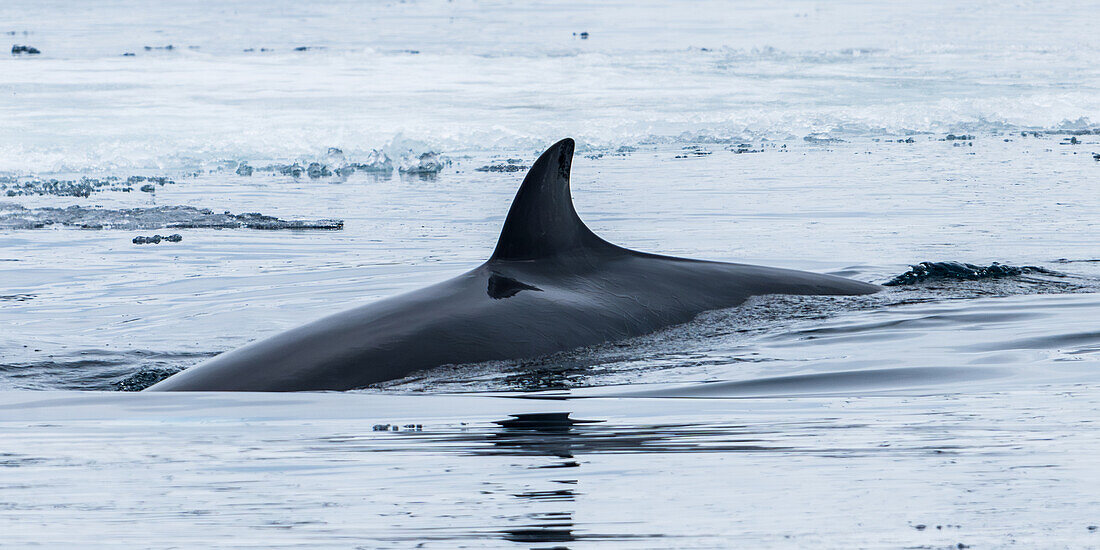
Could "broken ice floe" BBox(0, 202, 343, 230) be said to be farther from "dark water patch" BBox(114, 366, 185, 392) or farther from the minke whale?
the minke whale

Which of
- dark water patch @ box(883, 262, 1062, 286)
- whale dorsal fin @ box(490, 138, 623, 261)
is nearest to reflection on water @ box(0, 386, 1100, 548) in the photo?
whale dorsal fin @ box(490, 138, 623, 261)

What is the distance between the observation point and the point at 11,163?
19719 mm

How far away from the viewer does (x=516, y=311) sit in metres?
6.82

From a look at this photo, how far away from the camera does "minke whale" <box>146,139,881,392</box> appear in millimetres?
6250

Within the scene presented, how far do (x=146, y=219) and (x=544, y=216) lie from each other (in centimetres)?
837

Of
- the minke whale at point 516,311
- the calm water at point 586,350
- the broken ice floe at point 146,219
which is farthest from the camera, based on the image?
the broken ice floe at point 146,219

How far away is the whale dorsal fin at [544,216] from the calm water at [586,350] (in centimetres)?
72

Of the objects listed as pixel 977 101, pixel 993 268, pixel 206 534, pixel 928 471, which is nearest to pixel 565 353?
pixel 928 471

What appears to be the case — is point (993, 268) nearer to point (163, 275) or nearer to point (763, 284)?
point (763, 284)

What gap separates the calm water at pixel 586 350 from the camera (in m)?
3.52

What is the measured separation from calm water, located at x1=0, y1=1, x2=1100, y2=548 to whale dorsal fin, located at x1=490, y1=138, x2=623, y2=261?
72 cm

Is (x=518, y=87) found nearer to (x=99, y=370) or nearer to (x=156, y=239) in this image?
(x=156, y=239)

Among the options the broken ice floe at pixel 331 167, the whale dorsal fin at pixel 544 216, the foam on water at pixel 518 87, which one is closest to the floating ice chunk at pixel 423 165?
the broken ice floe at pixel 331 167

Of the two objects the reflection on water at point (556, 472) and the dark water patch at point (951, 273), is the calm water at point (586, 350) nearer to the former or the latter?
the reflection on water at point (556, 472)
